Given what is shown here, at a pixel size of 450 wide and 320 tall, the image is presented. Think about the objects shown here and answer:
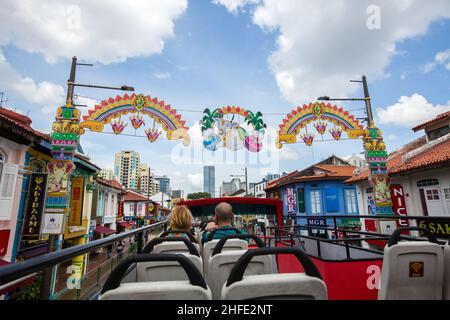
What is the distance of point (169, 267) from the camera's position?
6.99ft

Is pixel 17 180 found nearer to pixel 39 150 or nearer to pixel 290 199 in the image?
Result: pixel 39 150

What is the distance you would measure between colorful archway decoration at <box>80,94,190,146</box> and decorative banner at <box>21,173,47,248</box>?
325 cm

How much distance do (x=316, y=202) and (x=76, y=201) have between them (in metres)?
20.9

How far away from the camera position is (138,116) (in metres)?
9.88

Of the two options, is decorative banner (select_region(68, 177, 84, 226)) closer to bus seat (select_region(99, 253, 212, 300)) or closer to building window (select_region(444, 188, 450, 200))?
bus seat (select_region(99, 253, 212, 300))

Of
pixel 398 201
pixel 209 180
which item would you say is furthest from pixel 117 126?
pixel 209 180

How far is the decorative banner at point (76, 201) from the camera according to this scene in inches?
563

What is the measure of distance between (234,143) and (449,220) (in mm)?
8563

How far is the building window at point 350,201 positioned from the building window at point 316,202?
255cm

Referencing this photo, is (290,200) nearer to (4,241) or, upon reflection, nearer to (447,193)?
(447,193)

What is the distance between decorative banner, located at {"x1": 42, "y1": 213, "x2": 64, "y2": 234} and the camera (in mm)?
7617

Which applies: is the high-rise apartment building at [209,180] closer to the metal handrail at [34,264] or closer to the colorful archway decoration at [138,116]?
the colorful archway decoration at [138,116]

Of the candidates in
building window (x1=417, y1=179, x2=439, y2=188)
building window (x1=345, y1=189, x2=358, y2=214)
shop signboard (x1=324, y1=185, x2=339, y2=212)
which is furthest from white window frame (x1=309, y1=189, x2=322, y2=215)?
building window (x1=417, y1=179, x2=439, y2=188)
